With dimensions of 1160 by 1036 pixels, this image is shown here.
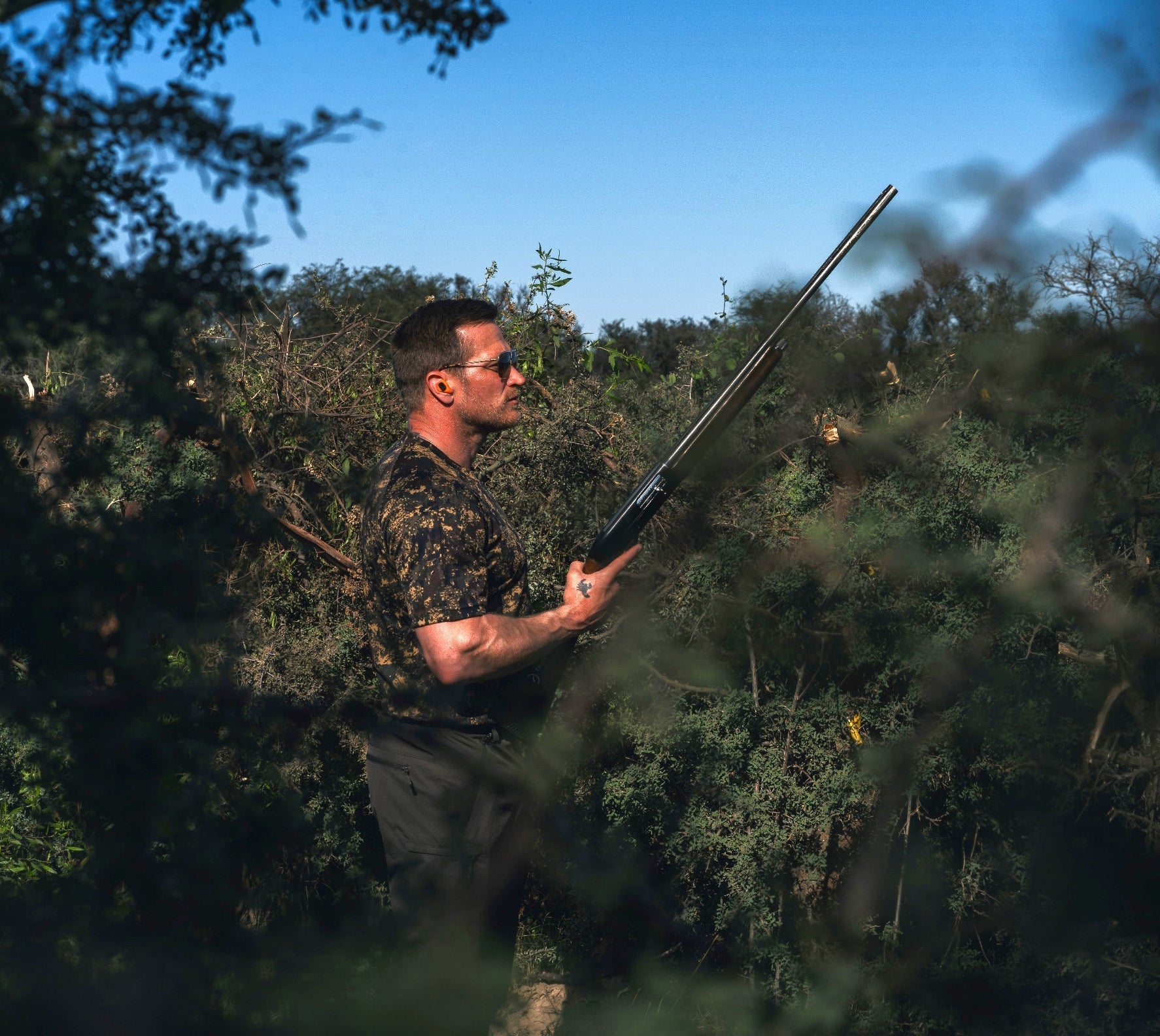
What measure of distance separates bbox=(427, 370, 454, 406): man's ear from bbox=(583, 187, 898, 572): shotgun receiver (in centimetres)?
55

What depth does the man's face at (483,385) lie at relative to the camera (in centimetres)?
255

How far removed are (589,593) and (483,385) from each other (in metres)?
0.60

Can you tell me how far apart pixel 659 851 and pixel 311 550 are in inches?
68.2

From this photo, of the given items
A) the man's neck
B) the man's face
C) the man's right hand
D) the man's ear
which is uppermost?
the man's face

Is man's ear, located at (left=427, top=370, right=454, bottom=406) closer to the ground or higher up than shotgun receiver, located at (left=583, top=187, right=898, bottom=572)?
closer to the ground

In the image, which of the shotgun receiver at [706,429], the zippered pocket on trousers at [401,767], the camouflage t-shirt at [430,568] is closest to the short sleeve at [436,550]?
the camouflage t-shirt at [430,568]

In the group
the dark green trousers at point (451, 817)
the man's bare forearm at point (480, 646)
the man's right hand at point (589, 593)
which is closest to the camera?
the man's bare forearm at point (480, 646)

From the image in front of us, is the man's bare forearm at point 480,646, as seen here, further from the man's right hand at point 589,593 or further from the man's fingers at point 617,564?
the man's fingers at point 617,564

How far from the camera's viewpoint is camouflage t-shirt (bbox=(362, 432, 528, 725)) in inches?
85.2

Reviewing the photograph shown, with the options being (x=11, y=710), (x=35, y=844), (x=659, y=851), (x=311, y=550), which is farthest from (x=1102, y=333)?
(x=35, y=844)

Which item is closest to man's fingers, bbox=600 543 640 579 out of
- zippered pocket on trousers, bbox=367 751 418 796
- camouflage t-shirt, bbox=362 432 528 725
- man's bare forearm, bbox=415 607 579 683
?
camouflage t-shirt, bbox=362 432 528 725

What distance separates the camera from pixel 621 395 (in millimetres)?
4059

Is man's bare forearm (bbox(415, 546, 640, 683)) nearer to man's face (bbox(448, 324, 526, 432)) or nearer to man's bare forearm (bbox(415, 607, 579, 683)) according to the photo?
man's bare forearm (bbox(415, 607, 579, 683))

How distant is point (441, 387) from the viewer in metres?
2.55
